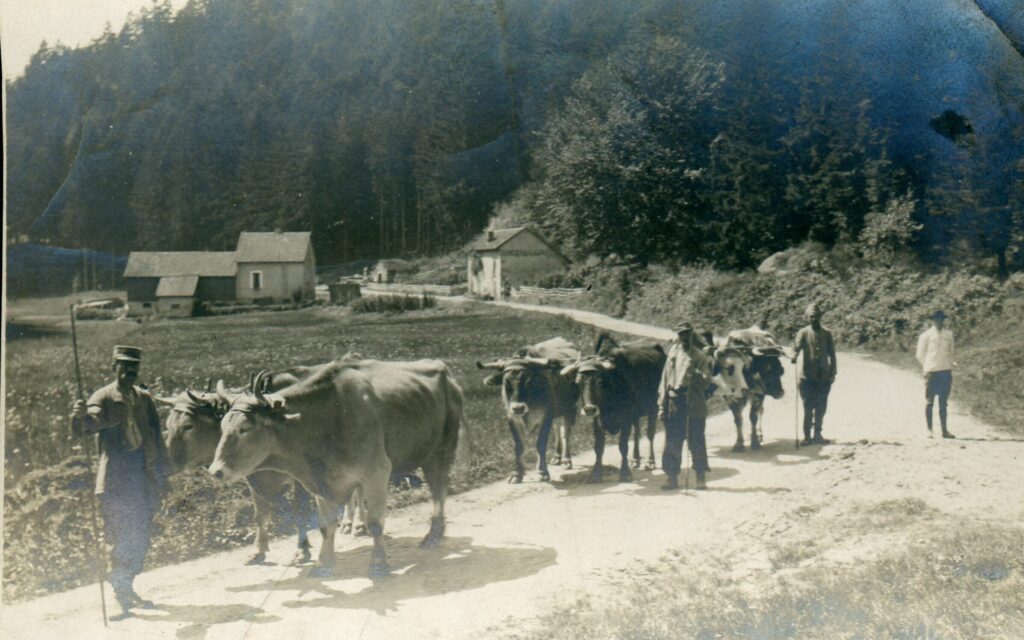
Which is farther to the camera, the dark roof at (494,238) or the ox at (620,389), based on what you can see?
the ox at (620,389)

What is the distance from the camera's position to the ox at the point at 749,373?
5910mm

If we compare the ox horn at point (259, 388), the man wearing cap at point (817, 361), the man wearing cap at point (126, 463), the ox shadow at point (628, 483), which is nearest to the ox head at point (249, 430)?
the ox horn at point (259, 388)

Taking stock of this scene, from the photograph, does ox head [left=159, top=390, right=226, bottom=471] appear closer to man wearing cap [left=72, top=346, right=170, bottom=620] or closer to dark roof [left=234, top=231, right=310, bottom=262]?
man wearing cap [left=72, top=346, right=170, bottom=620]

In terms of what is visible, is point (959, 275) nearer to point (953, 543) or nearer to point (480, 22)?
point (953, 543)

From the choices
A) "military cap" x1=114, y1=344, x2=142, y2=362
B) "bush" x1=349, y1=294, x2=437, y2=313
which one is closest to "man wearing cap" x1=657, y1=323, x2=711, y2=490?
"bush" x1=349, y1=294, x2=437, y2=313

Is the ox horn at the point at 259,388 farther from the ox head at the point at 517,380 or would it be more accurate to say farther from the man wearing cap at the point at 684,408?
the man wearing cap at the point at 684,408

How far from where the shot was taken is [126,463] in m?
4.05

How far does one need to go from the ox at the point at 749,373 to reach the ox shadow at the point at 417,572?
2.24 m

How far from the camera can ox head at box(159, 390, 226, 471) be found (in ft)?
13.9

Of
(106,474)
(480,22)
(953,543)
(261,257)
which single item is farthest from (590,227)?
(106,474)

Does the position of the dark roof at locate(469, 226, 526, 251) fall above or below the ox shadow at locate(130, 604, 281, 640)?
above

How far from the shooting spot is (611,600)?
14.6 ft

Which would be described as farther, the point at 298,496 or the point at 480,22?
the point at 480,22

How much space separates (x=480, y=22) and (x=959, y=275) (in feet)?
12.1
